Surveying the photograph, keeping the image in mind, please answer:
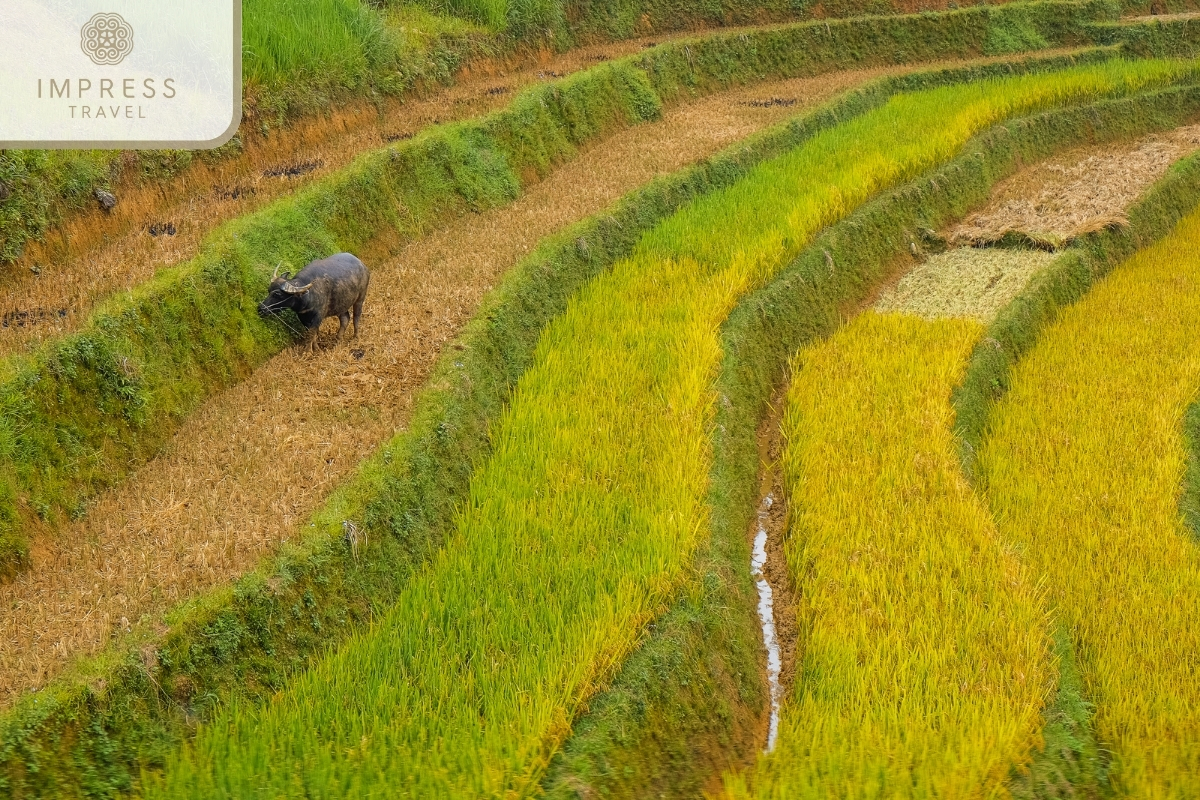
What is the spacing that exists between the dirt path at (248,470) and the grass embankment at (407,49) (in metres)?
1.63

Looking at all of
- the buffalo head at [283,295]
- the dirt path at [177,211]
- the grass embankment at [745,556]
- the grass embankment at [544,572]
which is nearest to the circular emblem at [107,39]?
the dirt path at [177,211]

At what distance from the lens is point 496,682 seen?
4.29 m

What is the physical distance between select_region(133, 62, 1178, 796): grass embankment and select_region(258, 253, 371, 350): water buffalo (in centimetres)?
108

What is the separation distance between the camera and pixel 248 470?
5242 millimetres

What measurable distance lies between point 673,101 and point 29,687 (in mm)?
11366

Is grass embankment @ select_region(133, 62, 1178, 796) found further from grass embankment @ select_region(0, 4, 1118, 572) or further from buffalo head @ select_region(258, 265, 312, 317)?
grass embankment @ select_region(0, 4, 1118, 572)

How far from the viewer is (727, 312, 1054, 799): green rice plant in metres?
4.29

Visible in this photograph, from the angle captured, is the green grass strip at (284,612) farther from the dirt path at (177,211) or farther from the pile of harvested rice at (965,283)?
the pile of harvested rice at (965,283)

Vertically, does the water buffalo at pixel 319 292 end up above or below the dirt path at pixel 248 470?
above

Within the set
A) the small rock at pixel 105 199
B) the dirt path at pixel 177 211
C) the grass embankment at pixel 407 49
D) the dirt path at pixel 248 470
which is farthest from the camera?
the small rock at pixel 105 199

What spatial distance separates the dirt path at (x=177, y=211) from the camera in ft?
19.0

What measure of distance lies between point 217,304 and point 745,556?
305 centimetres

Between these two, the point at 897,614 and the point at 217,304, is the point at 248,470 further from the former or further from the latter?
the point at 897,614

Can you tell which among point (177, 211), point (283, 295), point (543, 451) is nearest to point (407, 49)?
point (177, 211)
